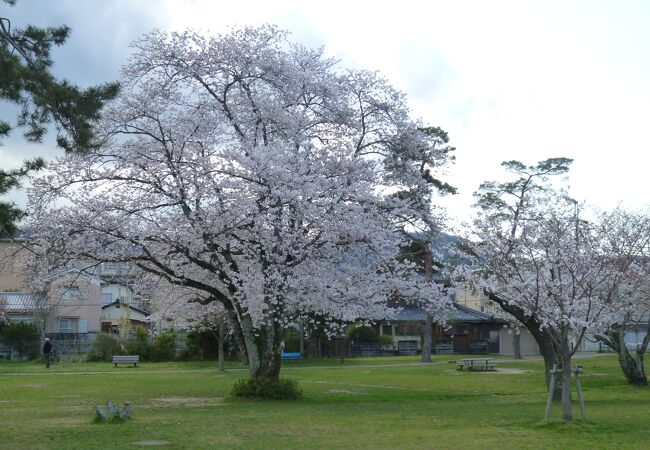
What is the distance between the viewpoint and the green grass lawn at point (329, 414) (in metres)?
12.1

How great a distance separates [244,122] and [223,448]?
37.9ft

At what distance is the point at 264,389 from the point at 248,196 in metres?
5.22

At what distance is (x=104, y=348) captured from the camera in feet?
143

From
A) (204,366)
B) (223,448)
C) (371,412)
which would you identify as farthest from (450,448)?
(204,366)

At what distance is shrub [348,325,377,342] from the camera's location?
53.0 m

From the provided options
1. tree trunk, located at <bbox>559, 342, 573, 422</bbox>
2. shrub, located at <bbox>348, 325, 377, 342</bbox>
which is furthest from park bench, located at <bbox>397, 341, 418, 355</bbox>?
tree trunk, located at <bbox>559, 342, 573, 422</bbox>

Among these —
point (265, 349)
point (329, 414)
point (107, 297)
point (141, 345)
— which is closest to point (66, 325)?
point (141, 345)

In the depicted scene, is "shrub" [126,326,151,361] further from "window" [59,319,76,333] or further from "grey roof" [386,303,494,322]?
"grey roof" [386,303,494,322]

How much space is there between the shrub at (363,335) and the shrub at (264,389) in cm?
3229

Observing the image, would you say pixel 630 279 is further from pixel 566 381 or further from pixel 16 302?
pixel 16 302

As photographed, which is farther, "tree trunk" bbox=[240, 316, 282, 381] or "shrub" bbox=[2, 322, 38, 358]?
"shrub" bbox=[2, 322, 38, 358]

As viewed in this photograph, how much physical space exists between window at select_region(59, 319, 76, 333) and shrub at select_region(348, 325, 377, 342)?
20.5 meters

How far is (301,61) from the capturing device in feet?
70.2

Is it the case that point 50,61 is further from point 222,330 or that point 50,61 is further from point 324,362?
point 324,362
